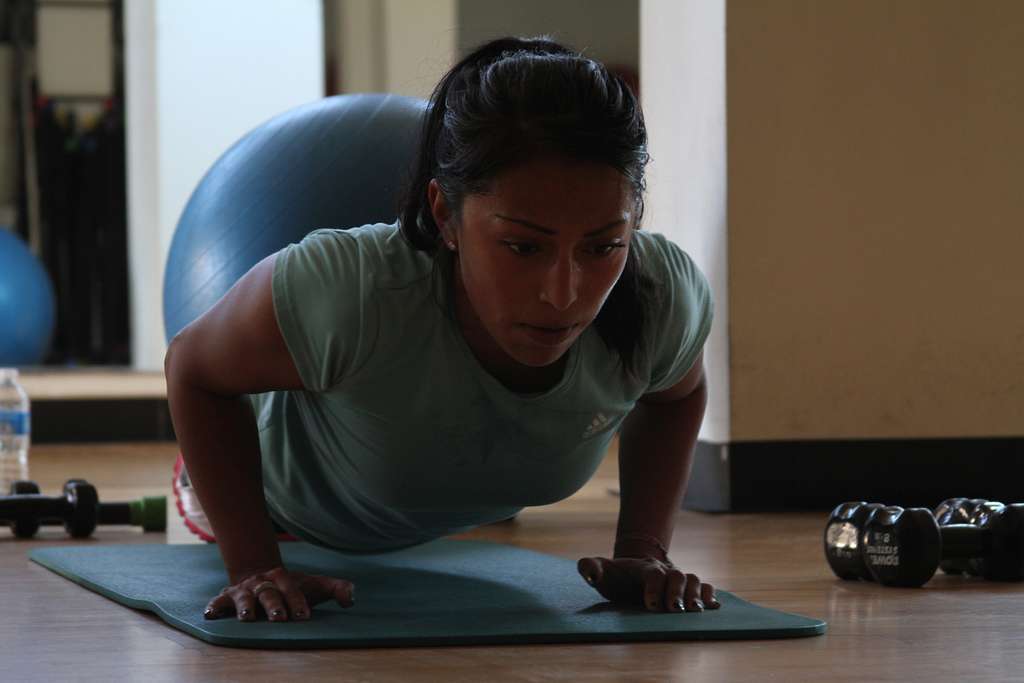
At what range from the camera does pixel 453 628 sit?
1.52 meters

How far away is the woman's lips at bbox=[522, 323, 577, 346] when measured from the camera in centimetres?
143

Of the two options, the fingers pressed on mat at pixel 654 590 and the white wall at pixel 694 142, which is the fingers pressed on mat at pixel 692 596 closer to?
the fingers pressed on mat at pixel 654 590

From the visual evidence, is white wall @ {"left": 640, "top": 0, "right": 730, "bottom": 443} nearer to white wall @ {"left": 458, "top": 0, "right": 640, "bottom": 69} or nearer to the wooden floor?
the wooden floor

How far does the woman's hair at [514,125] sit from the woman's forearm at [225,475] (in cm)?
28

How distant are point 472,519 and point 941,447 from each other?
1462 mm

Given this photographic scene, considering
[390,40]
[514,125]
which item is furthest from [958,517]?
[390,40]

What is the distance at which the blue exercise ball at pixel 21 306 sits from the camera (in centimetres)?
523

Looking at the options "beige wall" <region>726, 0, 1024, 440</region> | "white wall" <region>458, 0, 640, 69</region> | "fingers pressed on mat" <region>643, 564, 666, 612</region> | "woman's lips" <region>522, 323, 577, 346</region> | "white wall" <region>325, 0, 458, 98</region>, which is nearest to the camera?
"woman's lips" <region>522, 323, 577, 346</region>

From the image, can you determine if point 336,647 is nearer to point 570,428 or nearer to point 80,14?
point 570,428

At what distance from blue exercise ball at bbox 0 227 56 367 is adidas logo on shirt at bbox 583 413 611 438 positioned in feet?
13.0

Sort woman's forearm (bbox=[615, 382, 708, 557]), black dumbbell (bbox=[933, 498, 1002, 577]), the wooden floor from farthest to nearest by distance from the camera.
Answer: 1. black dumbbell (bbox=[933, 498, 1002, 577])
2. woman's forearm (bbox=[615, 382, 708, 557])
3. the wooden floor

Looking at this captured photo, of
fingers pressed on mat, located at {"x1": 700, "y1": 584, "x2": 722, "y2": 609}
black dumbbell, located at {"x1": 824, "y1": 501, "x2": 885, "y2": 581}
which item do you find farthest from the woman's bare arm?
black dumbbell, located at {"x1": 824, "y1": 501, "x2": 885, "y2": 581}

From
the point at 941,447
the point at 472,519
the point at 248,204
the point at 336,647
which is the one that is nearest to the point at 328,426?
the point at 472,519

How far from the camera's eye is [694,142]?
10.0 feet
